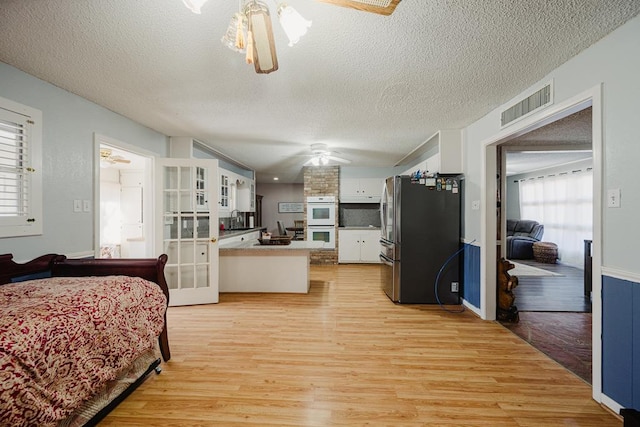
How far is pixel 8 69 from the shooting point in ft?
6.68

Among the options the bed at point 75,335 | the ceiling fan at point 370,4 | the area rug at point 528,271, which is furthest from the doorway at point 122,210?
the area rug at point 528,271

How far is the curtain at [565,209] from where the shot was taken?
19.0 ft

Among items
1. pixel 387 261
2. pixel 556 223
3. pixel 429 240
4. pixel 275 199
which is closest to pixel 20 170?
pixel 387 261

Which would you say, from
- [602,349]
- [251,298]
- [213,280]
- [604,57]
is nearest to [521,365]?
[602,349]

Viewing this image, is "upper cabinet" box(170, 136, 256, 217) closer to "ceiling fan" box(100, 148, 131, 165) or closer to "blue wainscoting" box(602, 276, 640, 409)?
"ceiling fan" box(100, 148, 131, 165)

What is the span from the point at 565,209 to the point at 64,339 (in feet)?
28.5

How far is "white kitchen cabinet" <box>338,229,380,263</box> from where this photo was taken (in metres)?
6.14

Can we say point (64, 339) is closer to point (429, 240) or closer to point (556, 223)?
point (429, 240)

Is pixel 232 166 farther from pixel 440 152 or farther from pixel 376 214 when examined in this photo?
pixel 440 152

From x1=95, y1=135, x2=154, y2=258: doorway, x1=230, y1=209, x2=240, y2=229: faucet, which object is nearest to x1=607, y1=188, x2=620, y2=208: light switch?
x1=230, y1=209, x2=240, y2=229: faucet

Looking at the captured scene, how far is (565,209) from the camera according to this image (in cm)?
630

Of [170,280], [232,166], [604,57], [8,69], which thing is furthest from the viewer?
[232,166]

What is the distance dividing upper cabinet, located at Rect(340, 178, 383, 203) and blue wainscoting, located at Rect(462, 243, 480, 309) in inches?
124

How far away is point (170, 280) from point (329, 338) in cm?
231
